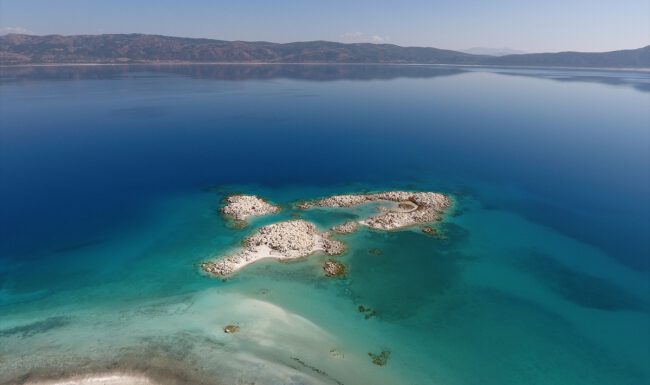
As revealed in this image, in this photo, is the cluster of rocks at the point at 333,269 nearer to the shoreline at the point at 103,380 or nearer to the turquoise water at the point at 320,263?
the turquoise water at the point at 320,263

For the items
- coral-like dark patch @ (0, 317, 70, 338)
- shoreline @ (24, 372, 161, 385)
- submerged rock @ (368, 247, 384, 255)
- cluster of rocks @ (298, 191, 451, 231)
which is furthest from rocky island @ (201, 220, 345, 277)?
shoreline @ (24, 372, 161, 385)

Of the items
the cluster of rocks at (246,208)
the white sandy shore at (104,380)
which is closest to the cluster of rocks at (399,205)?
the cluster of rocks at (246,208)

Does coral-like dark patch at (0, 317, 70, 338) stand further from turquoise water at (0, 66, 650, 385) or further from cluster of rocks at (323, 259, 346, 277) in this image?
cluster of rocks at (323, 259, 346, 277)

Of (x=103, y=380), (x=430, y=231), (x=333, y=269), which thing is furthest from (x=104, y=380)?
(x=430, y=231)

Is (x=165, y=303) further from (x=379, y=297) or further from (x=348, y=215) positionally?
(x=348, y=215)

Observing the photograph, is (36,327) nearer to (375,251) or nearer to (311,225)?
(311,225)
